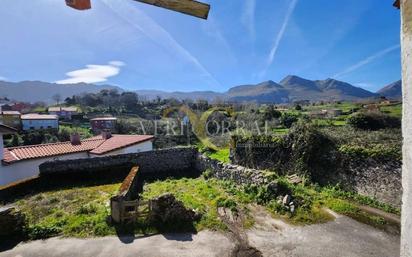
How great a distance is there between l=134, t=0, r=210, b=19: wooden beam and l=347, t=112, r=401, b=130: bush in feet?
60.3

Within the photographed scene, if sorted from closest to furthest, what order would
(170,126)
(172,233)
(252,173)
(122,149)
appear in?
(172,233)
(252,173)
(122,149)
(170,126)

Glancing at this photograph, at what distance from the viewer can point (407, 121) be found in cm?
186

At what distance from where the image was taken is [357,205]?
1161 centimetres

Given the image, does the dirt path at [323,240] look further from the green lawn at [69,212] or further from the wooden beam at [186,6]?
the wooden beam at [186,6]

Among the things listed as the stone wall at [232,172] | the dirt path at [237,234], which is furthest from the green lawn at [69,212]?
the stone wall at [232,172]

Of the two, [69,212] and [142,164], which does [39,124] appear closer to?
[142,164]

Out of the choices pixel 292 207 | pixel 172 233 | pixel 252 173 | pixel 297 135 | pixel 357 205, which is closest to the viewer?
pixel 172 233

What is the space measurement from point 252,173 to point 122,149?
1549 centimetres

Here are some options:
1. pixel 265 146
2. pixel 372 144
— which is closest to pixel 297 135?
pixel 265 146

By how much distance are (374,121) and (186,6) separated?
19.0m

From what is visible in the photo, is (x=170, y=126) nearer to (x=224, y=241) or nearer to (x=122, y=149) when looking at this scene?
(x=122, y=149)

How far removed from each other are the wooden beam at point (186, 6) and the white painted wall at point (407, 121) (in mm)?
1903

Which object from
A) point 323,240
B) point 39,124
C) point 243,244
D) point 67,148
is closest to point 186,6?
point 243,244

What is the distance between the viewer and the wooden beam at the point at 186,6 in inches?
116
